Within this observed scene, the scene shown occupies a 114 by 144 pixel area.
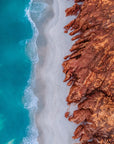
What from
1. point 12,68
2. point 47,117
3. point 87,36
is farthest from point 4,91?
point 87,36

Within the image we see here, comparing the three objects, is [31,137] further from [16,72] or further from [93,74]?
[93,74]

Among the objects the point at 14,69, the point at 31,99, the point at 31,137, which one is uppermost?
the point at 14,69

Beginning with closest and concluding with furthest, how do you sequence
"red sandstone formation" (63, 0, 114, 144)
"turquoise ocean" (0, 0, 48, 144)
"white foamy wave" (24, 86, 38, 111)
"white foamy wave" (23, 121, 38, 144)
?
"red sandstone formation" (63, 0, 114, 144), "white foamy wave" (23, 121, 38, 144), "turquoise ocean" (0, 0, 48, 144), "white foamy wave" (24, 86, 38, 111)

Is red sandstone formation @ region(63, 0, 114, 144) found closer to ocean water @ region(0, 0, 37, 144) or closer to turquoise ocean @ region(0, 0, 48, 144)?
turquoise ocean @ region(0, 0, 48, 144)

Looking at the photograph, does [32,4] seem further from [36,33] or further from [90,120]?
[90,120]

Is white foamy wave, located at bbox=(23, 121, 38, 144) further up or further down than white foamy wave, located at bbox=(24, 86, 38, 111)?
further down

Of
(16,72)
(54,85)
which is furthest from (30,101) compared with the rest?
(16,72)

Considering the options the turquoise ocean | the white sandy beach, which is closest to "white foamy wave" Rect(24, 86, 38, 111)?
the turquoise ocean
